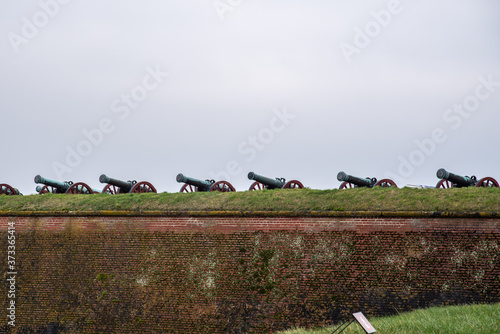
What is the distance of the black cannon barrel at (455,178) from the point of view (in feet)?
57.8

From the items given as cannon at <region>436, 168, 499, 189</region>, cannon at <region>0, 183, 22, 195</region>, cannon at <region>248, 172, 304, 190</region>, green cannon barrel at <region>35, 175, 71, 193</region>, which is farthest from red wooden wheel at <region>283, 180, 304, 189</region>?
cannon at <region>0, 183, 22, 195</region>

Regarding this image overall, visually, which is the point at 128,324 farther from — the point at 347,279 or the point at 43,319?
the point at 347,279

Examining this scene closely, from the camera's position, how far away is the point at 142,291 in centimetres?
1449

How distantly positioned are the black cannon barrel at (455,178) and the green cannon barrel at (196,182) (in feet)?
24.3

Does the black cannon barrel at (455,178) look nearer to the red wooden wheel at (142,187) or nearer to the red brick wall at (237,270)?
the red brick wall at (237,270)

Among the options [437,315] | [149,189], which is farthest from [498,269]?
[149,189]

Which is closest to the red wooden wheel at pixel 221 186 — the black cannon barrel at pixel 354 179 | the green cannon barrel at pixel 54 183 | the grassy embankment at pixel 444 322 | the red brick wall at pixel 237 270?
the black cannon barrel at pixel 354 179

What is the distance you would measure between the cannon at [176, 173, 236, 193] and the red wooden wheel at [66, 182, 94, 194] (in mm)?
3344

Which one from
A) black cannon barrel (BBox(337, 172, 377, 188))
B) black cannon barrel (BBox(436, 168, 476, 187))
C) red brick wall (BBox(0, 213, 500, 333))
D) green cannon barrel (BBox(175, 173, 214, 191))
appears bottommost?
red brick wall (BBox(0, 213, 500, 333))

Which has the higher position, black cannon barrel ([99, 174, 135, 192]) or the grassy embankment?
black cannon barrel ([99, 174, 135, 192])

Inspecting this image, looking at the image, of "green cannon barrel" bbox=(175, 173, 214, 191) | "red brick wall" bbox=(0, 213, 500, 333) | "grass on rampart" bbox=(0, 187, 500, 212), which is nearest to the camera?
"red brick wall" bbox=(0, 213, 500, 333)

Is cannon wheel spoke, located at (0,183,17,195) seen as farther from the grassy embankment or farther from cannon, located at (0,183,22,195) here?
the grassy embankment

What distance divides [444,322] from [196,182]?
10.5 meters

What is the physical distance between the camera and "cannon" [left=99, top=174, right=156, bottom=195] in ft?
62.6
